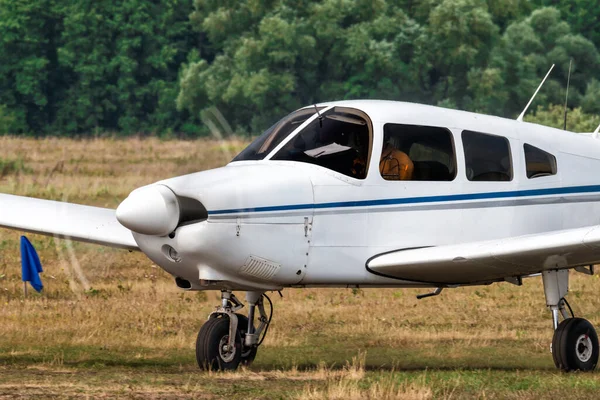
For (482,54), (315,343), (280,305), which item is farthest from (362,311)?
(482,54)

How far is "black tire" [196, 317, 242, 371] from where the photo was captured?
12.8 m

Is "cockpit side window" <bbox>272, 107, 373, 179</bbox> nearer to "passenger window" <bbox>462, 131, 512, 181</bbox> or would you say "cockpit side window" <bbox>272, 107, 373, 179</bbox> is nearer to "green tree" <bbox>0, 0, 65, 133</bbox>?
"passenger window" <bbox>462, 131, 512, 181</bbox>

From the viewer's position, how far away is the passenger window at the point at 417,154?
13.0 m

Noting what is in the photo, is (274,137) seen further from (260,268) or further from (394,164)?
(260,268)

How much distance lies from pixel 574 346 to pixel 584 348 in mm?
231

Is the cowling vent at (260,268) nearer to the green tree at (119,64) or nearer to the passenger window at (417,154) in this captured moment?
the passenger window at (417,154)

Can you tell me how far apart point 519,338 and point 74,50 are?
55.3m

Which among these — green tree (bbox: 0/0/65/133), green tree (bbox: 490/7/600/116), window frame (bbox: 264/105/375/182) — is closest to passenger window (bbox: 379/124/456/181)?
window frame (bbox: 264/105/375/182)

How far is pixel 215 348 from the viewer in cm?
1288

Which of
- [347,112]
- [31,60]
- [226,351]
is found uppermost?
[31,60]

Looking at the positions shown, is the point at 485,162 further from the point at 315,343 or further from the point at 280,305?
the point at 280,305

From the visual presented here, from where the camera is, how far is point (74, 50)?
69375mm

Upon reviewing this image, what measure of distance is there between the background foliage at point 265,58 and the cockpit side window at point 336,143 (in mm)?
38631

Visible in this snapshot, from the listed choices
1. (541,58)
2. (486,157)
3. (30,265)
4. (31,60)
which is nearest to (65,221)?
(486,157)
